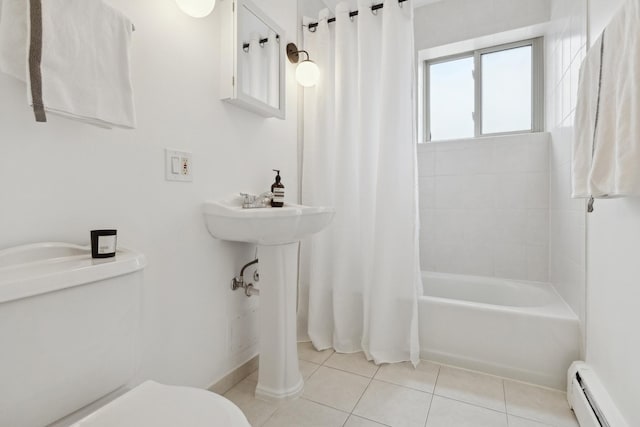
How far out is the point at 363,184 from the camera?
1892 mm

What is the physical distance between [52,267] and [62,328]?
0.57 feet

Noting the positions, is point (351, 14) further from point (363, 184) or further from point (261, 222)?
point (261, 222)

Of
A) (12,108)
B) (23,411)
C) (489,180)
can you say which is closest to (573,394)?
(489,180)

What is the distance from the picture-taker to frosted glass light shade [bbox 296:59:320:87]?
1910mm

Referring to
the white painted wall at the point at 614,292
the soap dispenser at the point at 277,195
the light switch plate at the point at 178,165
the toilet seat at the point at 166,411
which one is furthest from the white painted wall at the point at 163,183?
the white painted wall at the point at 614,292

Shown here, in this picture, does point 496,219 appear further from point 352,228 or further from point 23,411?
point 23,411

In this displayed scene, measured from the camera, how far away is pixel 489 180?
7.69 ft

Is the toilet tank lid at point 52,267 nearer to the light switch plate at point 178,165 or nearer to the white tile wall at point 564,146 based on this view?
the light switch plate at point 178,165

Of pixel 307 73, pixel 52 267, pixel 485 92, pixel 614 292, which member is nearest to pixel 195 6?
pixel 307 73

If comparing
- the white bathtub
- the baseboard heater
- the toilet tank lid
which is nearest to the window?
the white bathtub

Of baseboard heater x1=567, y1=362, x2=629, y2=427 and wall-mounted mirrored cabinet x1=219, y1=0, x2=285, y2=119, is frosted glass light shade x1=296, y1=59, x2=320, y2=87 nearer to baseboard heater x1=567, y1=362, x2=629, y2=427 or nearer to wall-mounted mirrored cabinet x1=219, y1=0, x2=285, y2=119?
wall-mounted mirrored cabinet x1=219, y1=0, x2=285, y2=119

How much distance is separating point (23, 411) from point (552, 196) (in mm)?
2728

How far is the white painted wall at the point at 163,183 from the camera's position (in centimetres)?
85

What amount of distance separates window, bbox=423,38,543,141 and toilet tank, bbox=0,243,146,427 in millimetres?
2595
